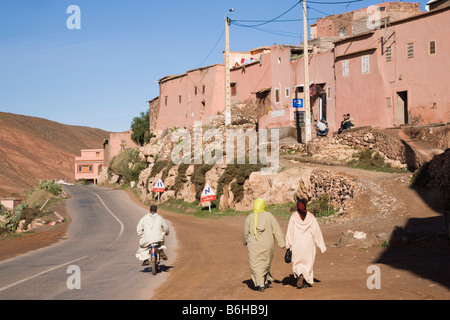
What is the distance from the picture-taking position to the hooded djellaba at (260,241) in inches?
438

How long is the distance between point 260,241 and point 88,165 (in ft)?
377

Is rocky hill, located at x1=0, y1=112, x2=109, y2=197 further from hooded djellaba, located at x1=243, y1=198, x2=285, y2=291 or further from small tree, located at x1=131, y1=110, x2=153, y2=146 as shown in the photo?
hooded djellaba, located at x1=243, y1=198, x2=285, y2=291

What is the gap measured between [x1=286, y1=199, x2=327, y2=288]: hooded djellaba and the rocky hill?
9951 cm

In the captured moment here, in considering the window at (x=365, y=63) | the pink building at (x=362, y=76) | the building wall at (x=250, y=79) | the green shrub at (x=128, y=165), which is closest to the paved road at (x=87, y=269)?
the pink building at (x=362, y=76)

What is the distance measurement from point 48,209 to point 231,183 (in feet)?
65.7

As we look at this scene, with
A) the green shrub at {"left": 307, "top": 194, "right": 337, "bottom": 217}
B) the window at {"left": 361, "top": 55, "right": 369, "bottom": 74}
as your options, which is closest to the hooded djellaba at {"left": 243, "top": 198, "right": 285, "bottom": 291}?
the green shrub at {"left": 307, "top": 194, "right": 337, "bottom": 217}

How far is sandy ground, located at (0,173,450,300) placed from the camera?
1066 cm

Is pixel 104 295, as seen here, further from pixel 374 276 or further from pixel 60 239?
pixel 60 239

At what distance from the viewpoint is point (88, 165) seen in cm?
12219

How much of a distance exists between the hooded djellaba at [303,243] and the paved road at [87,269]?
9.68 feet

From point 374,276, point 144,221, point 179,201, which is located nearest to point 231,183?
point 179,201

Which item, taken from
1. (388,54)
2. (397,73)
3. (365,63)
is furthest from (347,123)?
(388,54)

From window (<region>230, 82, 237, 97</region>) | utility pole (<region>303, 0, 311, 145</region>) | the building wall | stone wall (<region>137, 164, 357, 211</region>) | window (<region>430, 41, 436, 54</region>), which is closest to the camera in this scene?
stone wall (<region>137, 164, 357, 211</region>)

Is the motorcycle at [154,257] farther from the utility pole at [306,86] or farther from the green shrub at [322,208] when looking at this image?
the utility pole at [306,86]
